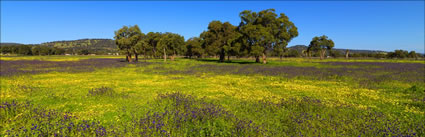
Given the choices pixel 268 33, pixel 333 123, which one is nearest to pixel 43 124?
pixel 333 123

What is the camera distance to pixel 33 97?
36.8ft

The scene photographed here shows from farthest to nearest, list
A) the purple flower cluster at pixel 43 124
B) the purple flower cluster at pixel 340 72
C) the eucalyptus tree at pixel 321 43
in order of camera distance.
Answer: the eucalyptus tree at pixel 321 43 → the purple flower cluster at pixel 340 72 → the purple flower cluster at pixel 43 124

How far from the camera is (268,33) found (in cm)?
4672

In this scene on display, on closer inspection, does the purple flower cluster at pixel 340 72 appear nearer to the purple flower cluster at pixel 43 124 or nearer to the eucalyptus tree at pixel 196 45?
the purple flower cluster at pixel 43 124

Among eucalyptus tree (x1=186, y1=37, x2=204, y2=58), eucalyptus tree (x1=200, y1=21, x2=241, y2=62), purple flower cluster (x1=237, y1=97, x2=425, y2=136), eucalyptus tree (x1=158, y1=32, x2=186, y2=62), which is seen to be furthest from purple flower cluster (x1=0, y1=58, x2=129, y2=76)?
eucalyptus tree (x1=186, y1=37, x2=204, y2=58)

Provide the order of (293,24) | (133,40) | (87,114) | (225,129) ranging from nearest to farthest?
(225,129)
(87,114)
(293,24)
(133,40)

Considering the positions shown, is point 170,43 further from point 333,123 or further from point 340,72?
point 333,123

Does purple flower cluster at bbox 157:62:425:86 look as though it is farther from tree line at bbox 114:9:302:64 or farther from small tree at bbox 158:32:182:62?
small tree at bbox 158:32:182:62

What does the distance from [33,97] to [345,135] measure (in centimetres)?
1546

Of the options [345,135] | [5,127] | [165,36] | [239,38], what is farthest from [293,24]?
[5,127]

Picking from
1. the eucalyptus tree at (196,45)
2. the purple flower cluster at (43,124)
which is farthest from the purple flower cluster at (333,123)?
the eucalyptus tree at (196,45)

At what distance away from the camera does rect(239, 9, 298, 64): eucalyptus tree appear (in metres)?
46.9

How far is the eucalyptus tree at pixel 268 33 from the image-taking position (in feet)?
154

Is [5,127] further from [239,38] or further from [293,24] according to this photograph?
[293,24]
